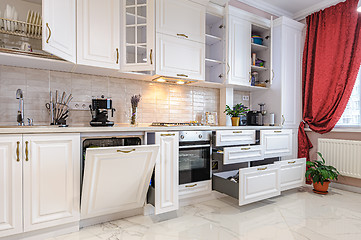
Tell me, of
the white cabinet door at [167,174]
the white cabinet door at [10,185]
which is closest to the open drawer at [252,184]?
the white cabinet door at [167,174]

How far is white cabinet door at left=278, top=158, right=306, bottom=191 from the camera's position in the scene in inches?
105

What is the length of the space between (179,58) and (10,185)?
1.94m

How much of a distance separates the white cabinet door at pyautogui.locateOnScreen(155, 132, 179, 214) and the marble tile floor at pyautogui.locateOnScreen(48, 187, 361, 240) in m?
0.16

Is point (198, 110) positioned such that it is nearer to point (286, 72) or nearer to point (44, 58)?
point (286, 72)

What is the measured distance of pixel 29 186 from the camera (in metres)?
1.58

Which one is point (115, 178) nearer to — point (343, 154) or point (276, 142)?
point (276, 142)

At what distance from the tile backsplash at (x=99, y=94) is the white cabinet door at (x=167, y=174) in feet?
2.19

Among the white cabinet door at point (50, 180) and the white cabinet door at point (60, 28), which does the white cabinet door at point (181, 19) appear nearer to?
the white cabinet door at point (60, 28)

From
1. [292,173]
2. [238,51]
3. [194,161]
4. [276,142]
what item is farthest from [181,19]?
[292,173]

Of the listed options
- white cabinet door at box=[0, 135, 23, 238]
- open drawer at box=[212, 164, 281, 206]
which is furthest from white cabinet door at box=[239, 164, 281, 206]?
white cabinet door at box=[0, 135, 23, 238]

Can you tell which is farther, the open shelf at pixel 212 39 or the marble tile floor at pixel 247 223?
the open shelf at pixel 212 39

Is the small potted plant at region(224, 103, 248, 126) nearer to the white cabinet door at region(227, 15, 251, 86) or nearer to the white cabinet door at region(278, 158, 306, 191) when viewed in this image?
the white cabinet door at region(227, 15, 251, 86)

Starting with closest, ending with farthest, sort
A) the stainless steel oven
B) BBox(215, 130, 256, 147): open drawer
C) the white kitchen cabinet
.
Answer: the stainless steel oven, BBox(215, 130, 256, 147): open drawer, the white kitchen cabinet

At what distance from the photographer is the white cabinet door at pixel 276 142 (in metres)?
2.75
